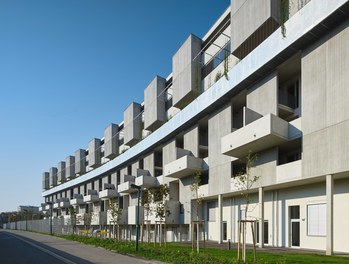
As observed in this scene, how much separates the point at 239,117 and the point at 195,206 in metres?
9.84

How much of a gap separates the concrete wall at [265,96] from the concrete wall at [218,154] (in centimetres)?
382

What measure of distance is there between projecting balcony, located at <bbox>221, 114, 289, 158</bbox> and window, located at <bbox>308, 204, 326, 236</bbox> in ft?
14.8

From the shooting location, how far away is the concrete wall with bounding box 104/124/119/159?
213 feet

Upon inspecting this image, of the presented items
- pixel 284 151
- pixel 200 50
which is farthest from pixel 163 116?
pixel 284 151

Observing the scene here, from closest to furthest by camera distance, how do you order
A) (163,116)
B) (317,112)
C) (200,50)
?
1. (317,112)
2. (200,50)
3. (163,116)

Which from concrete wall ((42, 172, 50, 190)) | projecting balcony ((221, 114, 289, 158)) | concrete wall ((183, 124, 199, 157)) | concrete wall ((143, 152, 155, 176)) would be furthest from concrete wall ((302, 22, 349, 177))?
concrete wall ((42, 172, 50, 190))

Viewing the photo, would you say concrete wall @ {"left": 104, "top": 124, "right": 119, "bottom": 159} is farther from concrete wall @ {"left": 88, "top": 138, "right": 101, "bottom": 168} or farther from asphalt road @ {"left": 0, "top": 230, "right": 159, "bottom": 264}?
asphalt road @ {"left": 0, "top": 230, "right": 159, "bottom": 264}

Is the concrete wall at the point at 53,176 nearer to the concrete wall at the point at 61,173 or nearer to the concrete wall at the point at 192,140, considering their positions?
the concrete wall at the point at 61,173

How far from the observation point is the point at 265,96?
26797mm

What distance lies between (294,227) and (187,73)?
59.4ft

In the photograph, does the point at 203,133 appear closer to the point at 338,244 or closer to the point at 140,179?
the point at 140,179

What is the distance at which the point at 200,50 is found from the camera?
38375mm

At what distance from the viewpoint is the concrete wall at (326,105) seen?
2000 centimetres

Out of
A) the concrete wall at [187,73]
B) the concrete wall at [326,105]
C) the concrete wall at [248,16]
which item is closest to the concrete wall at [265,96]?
the concrete wall at [326,105]
